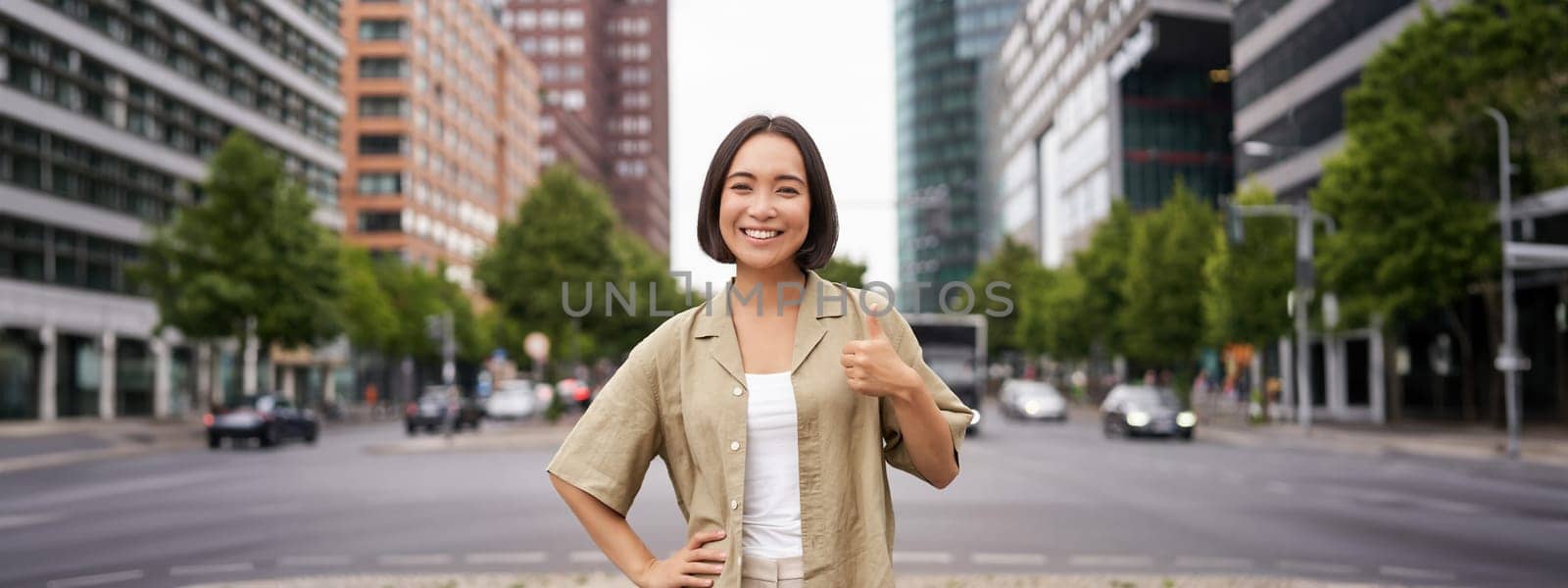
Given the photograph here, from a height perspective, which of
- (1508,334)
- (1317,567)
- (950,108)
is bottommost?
(1317,567)

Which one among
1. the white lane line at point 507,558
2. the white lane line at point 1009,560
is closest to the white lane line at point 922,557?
the white lane line at point 1009,560

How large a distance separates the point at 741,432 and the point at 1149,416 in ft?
111

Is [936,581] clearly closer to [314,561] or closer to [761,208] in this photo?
[314,561]

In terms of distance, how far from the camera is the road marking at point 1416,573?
10273 millimetres

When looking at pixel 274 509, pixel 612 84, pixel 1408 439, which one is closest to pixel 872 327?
pixel 274 509

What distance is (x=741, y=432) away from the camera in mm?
2828

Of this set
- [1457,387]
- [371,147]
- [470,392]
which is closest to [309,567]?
[1457,387]

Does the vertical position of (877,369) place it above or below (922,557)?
above

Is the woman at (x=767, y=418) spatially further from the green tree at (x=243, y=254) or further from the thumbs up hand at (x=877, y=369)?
the green tree at (x=243, y=254)

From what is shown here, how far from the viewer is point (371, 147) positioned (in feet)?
293

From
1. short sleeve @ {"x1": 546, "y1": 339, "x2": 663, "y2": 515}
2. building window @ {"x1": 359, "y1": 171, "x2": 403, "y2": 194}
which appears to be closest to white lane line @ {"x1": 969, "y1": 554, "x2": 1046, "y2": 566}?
short sleeve @ {"x1": 546, "y1": 339, "x2": 663, "y2": 515}

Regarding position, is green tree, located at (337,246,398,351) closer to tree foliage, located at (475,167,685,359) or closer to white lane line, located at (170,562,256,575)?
tree foliage, located at (475,167,685,359)

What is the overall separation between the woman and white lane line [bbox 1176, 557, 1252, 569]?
8369 millimetres

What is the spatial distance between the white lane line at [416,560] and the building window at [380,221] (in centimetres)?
7948
